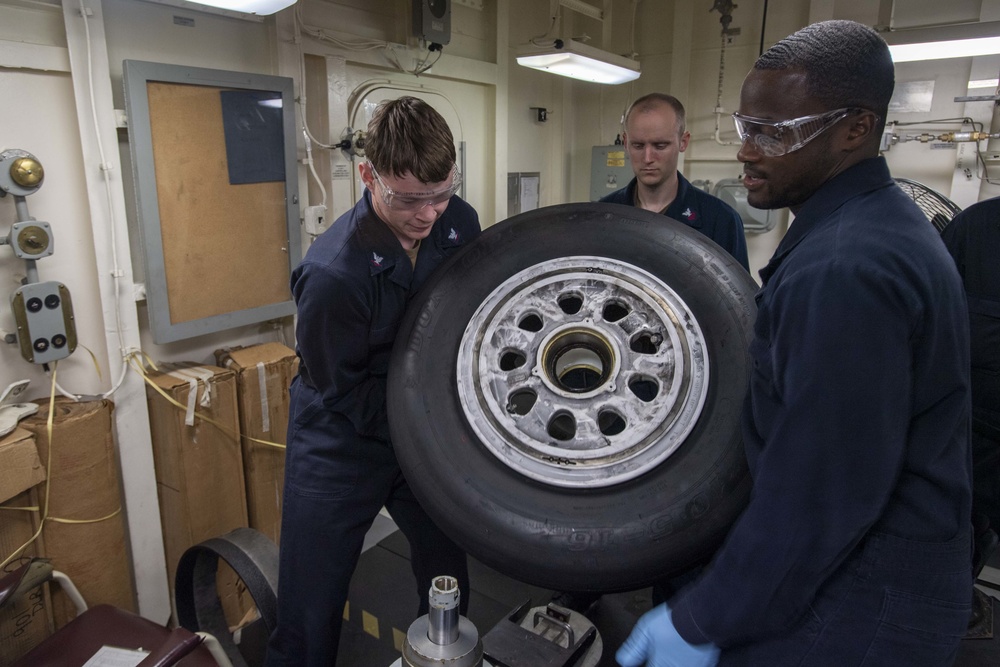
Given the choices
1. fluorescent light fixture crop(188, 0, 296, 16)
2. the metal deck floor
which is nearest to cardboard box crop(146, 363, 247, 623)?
the metal deck floor

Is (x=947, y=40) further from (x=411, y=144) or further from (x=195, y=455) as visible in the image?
(x=195, y=455)

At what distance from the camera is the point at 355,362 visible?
1.61 meters

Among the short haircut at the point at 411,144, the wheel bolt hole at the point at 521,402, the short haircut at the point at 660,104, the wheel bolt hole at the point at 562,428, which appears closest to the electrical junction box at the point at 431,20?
the short haircut at the point at 660,104

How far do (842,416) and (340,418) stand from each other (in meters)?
1.21

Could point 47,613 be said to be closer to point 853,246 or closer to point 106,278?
point 106,278

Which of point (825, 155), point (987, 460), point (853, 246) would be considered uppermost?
point (825, 155)

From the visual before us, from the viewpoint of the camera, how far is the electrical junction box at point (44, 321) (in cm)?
196

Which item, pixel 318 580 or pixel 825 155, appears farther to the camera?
pixel 318 580

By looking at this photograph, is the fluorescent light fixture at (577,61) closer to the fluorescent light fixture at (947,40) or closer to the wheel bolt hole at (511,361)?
the fluorescent light fixture at (947,40)

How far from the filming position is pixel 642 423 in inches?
49.9

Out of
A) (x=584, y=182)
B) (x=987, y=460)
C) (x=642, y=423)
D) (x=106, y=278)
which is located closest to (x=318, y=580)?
(x=642, y=423)

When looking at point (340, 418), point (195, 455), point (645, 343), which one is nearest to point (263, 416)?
point (195, 455)

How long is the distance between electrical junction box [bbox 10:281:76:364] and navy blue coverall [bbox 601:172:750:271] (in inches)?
71.2

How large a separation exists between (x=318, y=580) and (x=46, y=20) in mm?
1829
